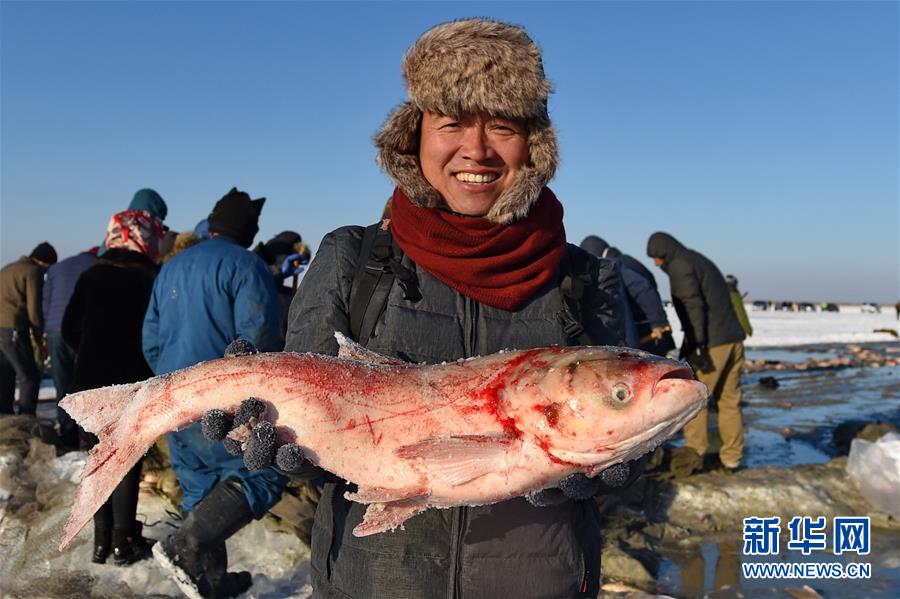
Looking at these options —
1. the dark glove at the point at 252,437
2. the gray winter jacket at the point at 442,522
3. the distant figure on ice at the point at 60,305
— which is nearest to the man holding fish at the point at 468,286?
the gray winter jacket at the point at 442,522

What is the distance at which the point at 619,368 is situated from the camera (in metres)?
2.17

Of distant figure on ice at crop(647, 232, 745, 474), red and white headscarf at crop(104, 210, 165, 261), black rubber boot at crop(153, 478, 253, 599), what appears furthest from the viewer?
distant figure on ice at crop(647, 232, 745, 474)

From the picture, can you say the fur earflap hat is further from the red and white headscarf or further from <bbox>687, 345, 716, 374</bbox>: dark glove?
<bbox>687, 345, 716, 374</bbox>: dark glove

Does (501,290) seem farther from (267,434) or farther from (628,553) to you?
(628,553)

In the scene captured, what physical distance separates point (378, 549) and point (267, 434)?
523 mm

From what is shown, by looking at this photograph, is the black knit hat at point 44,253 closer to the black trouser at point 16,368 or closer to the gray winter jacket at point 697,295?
the black trouser at point 16,368

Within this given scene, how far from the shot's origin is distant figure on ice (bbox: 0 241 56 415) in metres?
8.38

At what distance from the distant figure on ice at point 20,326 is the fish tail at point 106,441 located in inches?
280

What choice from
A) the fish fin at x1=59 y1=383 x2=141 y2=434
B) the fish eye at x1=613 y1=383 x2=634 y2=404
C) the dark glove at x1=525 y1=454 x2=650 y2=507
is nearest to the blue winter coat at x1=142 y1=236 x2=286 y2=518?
the fish fin at x1=59 y1=383 x2=141 y2=434

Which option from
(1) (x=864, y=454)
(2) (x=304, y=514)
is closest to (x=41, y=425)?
(2) (x=304, y=514)

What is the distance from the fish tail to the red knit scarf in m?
1.08

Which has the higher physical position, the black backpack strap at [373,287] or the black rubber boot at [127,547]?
the black backpack strap at [373,287]

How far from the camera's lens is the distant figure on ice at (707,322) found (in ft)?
26.7

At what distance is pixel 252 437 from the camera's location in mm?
2189
